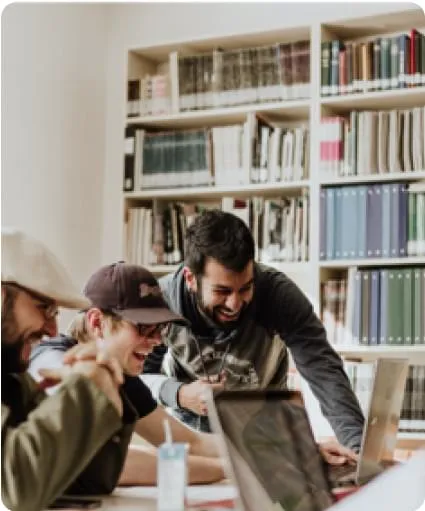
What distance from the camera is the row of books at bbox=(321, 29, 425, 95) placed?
2.77 metres

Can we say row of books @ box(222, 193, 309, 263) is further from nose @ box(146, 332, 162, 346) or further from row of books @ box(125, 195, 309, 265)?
nose @ box(146, 332, 162, 346)

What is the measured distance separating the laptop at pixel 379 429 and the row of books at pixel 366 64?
1.04 metres

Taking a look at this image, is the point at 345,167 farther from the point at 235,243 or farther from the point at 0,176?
the point at 0,176

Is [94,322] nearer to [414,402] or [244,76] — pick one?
[414,402]

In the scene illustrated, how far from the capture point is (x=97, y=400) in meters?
1.52

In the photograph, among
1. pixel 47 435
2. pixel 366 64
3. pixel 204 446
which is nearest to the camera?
pixel 47 435

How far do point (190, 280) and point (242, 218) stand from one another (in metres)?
0.29

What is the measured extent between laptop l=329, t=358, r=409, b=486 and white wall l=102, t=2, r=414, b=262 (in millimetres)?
621

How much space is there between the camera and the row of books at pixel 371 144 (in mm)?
2697

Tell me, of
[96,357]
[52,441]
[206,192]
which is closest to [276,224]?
[206,192]

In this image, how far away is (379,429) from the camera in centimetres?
198

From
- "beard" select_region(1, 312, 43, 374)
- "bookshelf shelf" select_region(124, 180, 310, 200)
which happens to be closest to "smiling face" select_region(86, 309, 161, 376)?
"beard" select_region(1, 312, 43, 374)

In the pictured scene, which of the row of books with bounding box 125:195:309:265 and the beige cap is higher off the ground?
the row of books with bounding box 125:195:309:265

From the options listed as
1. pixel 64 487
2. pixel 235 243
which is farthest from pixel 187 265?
pixel 64 487
